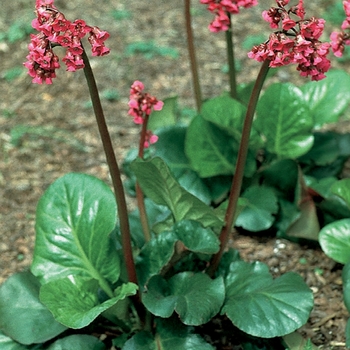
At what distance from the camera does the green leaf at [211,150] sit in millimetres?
3359

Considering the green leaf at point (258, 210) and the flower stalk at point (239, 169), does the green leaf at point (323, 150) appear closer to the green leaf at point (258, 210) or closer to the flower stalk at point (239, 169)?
the green leaf at point (258, 210)

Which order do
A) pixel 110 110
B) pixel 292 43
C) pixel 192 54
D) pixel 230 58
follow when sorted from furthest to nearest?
pixel 110 110, pixel 192 54, pixel 230 58, pixel 292 43

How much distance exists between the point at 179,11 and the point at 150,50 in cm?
73

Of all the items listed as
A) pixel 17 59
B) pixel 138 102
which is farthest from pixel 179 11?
pixel 138 102

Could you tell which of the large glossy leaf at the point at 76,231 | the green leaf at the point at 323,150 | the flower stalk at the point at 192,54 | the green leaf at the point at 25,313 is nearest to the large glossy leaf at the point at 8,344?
the green leaf at the point at 25,313

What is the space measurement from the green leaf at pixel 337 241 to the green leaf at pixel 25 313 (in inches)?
47.2

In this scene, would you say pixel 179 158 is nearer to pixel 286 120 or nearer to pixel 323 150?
pixel 286 120

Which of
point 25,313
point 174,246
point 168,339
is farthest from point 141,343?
point 25,313

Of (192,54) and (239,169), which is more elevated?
(192,54)

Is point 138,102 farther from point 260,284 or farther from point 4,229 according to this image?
point 4,229

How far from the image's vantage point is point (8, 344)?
2744 mm

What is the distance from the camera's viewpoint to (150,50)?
5.10m

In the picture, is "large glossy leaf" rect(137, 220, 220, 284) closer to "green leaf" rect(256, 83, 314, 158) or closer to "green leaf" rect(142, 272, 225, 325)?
"green leaf" rect(142, 272, 225, 325)

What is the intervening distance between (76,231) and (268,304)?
34.9 inches
